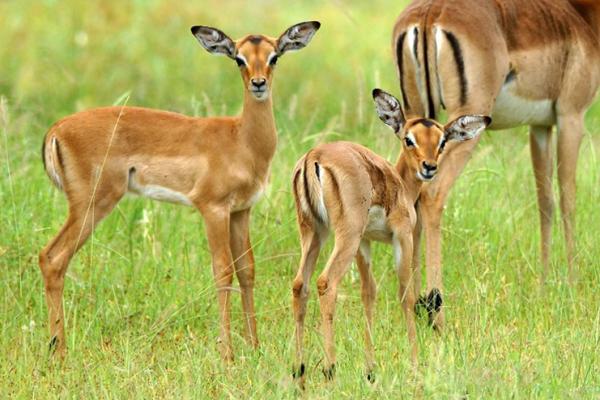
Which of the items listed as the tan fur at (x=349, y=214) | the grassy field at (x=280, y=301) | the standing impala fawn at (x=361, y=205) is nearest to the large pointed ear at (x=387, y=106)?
the standing impala fawn at (x=361, y=205)

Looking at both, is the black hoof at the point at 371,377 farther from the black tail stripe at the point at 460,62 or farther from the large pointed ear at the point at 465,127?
the black tail stripe at the point at 460,62

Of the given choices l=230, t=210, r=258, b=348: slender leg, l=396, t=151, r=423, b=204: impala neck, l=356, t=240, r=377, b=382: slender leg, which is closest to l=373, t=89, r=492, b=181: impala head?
l=396, t=151, r=423, b=204: impala neck

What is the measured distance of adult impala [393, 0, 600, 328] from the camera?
21.5 feet

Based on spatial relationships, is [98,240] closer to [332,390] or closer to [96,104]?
[332,390]

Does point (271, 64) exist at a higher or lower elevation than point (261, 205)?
higher

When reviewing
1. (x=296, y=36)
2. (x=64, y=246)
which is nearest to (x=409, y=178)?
(x=296, y=36)

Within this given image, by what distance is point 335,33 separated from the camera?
14.3 m

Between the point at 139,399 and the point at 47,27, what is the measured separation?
8789mm

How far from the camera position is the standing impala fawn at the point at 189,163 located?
19.9 feet

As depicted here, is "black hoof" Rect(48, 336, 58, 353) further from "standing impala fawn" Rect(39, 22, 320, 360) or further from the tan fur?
the tan fur

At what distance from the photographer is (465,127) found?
5.96 m

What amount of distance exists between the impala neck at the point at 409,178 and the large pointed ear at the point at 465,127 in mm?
219

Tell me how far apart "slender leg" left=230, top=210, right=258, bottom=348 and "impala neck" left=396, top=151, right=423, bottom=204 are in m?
0.75

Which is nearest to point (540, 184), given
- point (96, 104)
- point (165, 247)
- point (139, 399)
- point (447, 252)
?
point (447, 252)
